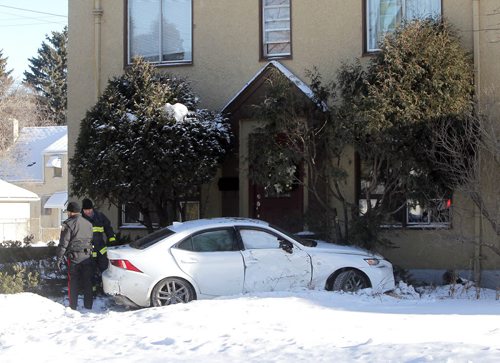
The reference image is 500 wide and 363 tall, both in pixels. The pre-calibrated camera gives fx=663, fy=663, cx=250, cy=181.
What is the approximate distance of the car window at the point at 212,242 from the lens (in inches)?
377

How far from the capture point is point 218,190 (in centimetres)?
1448

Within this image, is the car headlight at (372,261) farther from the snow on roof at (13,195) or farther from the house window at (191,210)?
the snow on roof at (13,195)

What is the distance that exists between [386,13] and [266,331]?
8796 millimetres

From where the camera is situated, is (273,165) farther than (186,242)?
Yes

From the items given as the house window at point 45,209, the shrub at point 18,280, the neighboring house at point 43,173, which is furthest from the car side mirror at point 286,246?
the house window at point 45,209

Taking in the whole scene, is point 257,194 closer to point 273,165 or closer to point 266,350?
point 273,165

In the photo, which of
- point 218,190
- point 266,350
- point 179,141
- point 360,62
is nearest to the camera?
point 266,350

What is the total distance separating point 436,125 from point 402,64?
121 cm

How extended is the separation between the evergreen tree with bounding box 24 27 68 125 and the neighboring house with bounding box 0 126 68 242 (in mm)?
11405

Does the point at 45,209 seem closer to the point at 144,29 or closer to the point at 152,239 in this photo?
the point at 144,29

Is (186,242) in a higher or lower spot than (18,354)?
higher

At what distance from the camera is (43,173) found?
42969 mm

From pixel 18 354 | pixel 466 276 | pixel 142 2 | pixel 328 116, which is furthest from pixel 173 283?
pixel 142 2

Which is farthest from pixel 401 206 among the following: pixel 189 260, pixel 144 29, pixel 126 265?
pixel 144 29
